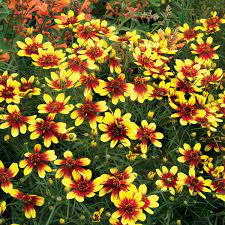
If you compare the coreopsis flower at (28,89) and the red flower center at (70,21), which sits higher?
the red flower center at (70,21)

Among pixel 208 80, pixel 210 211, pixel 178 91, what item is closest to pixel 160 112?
pixel 178 91

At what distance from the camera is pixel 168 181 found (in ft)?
5.50

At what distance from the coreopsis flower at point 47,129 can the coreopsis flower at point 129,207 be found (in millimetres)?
363

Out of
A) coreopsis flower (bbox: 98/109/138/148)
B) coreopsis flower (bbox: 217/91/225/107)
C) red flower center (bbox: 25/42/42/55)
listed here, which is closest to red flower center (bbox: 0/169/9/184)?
coreopsis flower (bbox: 98/109/138/148)

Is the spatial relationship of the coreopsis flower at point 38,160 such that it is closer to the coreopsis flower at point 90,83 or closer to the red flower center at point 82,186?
the red flower center at point 82,186

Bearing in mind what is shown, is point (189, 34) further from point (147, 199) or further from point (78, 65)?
point (147, 199)

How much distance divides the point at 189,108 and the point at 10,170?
0.88 m

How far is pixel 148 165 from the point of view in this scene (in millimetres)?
1865

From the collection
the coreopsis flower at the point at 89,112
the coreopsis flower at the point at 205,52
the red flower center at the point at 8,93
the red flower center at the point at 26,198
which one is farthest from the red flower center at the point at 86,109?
the coreopsis flower at the point at 205,52

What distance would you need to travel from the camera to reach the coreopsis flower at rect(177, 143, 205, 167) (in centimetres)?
180

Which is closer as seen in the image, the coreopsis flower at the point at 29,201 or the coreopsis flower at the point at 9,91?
the coreopsis flower at the point at 29,201

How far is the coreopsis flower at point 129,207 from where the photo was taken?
150 cm

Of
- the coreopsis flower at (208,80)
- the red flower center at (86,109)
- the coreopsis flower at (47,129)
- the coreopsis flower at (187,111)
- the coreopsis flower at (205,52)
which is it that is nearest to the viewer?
the coreopsis flower at (47,129)

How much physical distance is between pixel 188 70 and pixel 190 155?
0.49m
